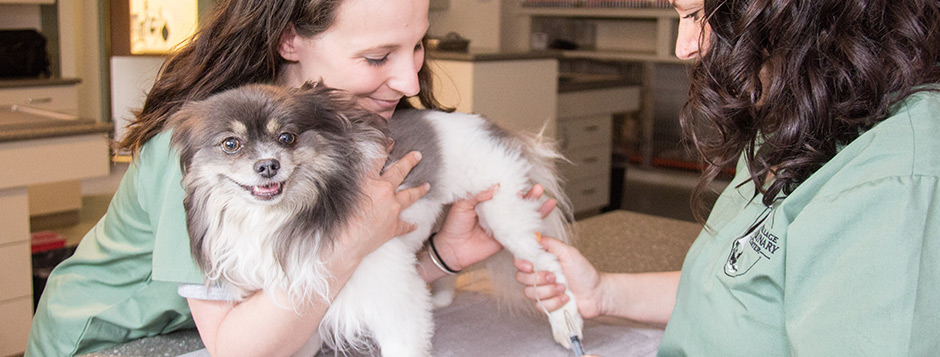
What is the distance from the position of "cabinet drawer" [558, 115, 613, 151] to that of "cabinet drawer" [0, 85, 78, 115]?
10.7 ft

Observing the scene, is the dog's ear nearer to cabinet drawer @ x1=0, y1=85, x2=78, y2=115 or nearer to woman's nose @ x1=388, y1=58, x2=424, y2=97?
woman's nose @ x1=388, y1=58, x2=424, y2=97

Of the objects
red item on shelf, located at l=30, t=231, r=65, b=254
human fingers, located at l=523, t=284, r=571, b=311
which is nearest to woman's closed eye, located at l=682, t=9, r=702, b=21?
human fingers, located at l=523, t=284, r=571, b=311

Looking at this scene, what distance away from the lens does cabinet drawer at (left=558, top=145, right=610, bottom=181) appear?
5.73 meters

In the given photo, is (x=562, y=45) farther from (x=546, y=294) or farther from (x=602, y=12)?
(x=546, y=294)

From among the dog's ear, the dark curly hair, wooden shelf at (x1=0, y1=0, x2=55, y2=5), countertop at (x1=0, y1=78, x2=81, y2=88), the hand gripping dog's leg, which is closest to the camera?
the dark curly hair

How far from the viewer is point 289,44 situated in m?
1.47

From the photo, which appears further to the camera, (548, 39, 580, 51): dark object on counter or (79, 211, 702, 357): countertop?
(548, 39, 580, 51): dark object on counter

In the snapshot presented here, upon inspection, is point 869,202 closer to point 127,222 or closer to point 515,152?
point 515,152

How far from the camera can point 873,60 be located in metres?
0.86

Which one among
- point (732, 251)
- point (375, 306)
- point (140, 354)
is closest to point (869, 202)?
point (732, 251)

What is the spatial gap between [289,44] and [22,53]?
4302 mm

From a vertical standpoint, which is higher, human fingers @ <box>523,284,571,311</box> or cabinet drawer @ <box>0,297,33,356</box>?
human fingers @ <box>523,284,571,311</box>

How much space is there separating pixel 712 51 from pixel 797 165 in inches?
6.9

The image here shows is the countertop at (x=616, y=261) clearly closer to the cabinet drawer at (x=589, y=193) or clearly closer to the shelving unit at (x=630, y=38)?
the cabinet drawer at (x=589, y=193)
